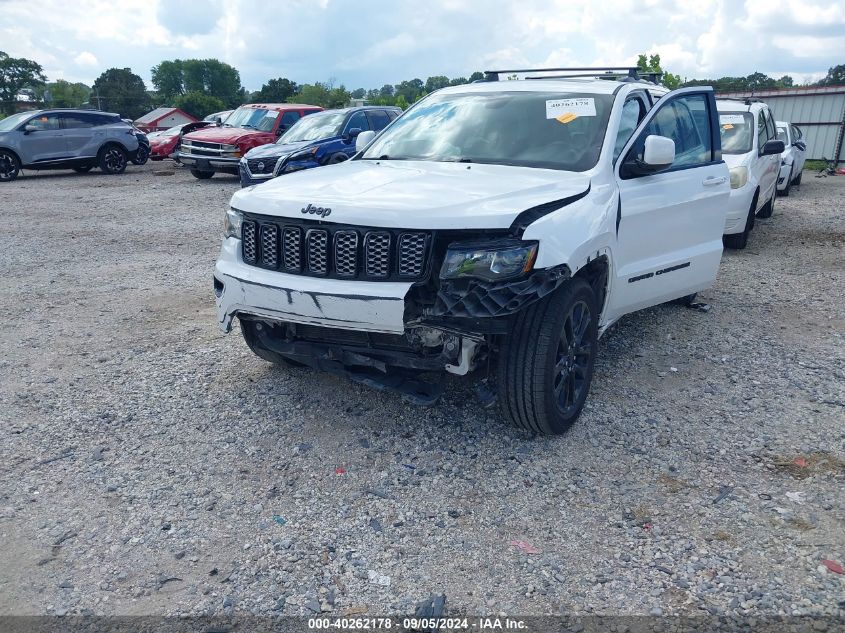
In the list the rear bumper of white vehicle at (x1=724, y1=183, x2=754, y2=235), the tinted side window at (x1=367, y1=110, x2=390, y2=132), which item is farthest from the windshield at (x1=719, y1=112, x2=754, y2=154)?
the tinted side window at (x1=367, y1=110, x2=390, y2=132)

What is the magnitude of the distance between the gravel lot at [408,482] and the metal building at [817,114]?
65.3ft

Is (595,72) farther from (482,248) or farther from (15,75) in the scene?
(15,75)

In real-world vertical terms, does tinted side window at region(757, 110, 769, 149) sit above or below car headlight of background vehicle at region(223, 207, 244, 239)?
above

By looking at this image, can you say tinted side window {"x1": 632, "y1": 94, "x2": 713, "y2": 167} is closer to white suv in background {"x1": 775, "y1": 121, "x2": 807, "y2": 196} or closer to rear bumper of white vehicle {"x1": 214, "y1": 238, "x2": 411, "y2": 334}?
rear bumper of white vehicle {"x1": 214, "y1": 238, "x2": 411, "y2": 334}

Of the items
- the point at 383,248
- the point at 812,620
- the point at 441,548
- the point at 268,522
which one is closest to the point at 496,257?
the point at 383,248

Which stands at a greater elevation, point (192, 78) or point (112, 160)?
point (192, 78)

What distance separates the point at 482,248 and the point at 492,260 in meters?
0.07

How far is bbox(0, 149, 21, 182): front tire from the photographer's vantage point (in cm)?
1719

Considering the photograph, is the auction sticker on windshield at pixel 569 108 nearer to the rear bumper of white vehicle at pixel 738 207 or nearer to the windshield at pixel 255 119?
the rear bumper of white vehicle at pixel 738 207

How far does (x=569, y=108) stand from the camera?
173 inches

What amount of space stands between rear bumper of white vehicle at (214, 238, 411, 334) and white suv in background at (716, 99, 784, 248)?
20.5ft

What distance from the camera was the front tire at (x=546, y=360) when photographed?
11.1 ft

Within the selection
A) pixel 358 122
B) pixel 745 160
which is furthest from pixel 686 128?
pixel 358 122

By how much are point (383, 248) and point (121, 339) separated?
10.3 ft
